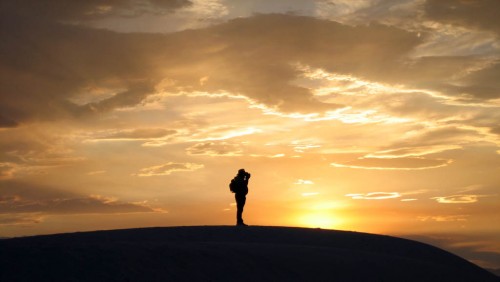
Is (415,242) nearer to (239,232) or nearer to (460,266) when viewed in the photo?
(460,266)

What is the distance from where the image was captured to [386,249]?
31.4 meters

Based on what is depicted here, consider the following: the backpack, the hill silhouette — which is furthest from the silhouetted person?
the hill silhouette

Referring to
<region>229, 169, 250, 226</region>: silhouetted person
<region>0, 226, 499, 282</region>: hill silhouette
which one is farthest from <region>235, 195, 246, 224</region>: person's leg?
<region>0, 226, 499, 282</region>: hill silhouette

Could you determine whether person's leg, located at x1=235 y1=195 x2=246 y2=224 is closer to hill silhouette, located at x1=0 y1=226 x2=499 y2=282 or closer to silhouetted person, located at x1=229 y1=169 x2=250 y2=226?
silhouetted person, located at x1=229 y1=169 x2=250 y2=226

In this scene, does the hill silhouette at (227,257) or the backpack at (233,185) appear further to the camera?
the backpack at (233,185)

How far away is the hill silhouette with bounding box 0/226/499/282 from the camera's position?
63.5 ft

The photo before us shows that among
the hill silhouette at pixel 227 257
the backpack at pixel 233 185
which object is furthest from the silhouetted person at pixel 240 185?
the hill silhouette at pixel 227 257

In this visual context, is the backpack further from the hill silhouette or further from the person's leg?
the hill silhouette

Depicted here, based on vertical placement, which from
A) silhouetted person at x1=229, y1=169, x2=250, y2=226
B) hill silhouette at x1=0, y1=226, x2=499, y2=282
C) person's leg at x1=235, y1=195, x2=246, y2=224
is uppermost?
silhouetted person at x1=229, y1=169, x2=250, y2=226

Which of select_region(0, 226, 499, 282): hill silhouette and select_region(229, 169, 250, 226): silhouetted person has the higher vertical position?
select_region(229, 169, 250, 226): silhouetted person

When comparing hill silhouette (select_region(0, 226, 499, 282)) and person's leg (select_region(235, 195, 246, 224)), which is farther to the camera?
person's leg (select_region(235, 195, 246, 224))

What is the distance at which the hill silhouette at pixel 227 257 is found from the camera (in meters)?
19.3

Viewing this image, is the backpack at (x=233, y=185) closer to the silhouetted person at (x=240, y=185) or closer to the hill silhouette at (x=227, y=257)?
the silhouetted person at (x=240, y=185)

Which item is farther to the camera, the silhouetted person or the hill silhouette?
the silhouetted person
